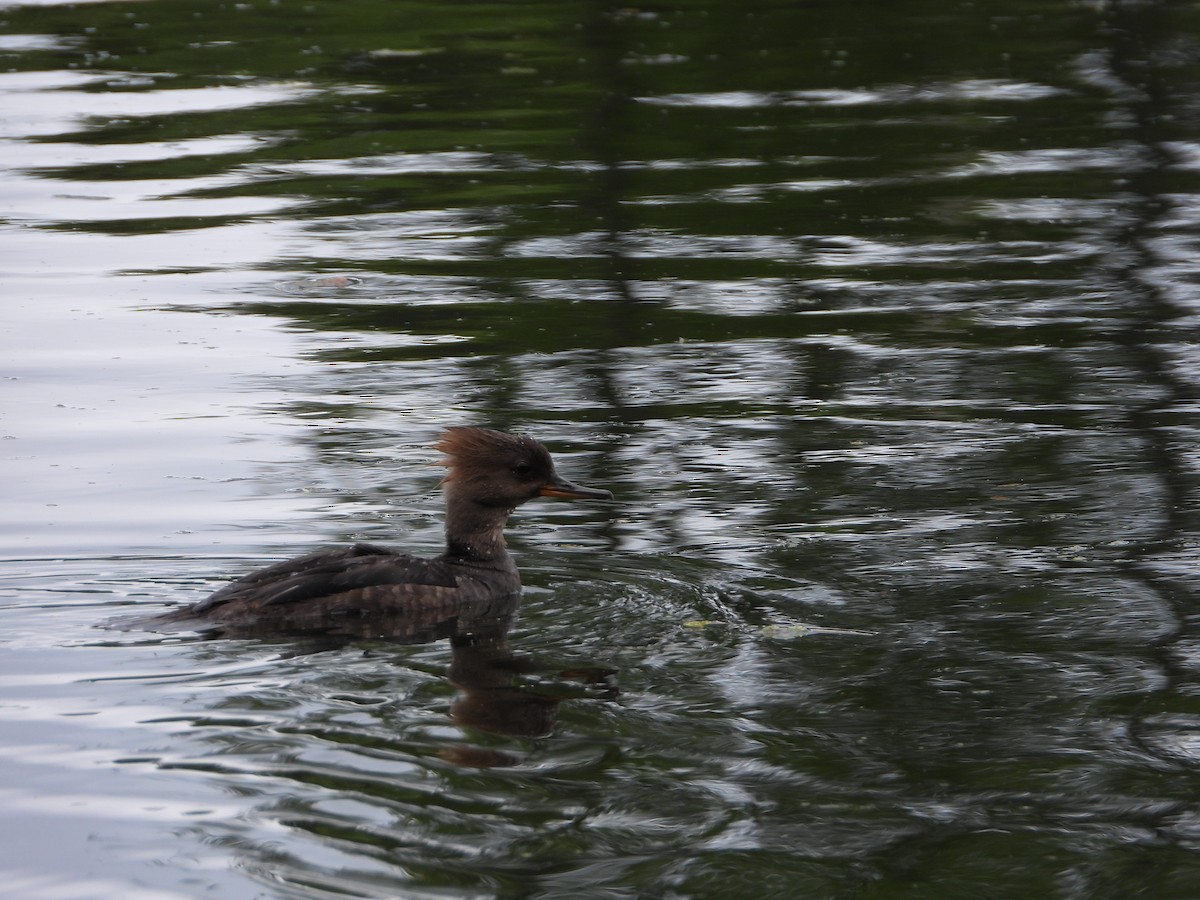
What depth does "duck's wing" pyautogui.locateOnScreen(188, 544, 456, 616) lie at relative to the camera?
662 centimetres

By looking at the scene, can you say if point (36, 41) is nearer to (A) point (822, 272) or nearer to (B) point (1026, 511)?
(A) point (822, 272)

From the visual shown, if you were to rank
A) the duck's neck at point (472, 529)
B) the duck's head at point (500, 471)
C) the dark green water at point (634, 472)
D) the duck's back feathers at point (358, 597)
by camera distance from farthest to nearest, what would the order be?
the duck's head at point (500, 471)
the duck's neck at point (472, 529)
the duck's back feathers at point (358, 597)
the dark green water at point (634, 472)

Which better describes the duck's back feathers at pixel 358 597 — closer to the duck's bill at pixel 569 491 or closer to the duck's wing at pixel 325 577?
the duck's wing at pixel 325 577

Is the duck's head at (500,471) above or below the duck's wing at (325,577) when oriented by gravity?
above

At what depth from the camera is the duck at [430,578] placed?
21.7ft

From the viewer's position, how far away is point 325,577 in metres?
6.75

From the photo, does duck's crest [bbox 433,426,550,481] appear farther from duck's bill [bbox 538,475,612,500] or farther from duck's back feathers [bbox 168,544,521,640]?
duck's back feathers [bbox 168,544,521,640]

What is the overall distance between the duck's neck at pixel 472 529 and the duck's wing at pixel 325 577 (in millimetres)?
286

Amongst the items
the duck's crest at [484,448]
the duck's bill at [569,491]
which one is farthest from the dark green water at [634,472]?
the duck's crest at [484,448]

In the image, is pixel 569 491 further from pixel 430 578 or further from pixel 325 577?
pixel 325 577

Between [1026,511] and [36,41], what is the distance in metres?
17.4

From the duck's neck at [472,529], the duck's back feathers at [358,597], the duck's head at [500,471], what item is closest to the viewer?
the duck's back feathers at [358,597]

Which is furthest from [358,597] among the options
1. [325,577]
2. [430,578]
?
[430,578]

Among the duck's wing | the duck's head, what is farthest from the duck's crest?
the duck's wing
